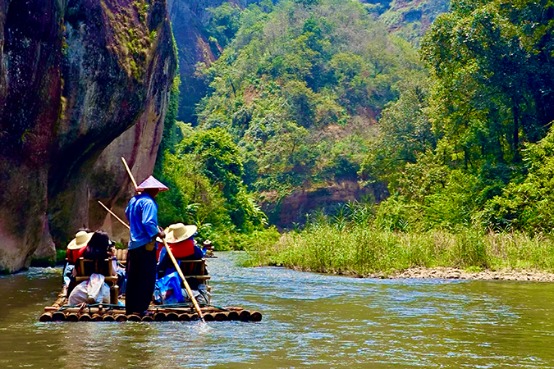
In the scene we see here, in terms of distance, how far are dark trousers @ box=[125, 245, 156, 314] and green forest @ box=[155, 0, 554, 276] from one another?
42.6 feet

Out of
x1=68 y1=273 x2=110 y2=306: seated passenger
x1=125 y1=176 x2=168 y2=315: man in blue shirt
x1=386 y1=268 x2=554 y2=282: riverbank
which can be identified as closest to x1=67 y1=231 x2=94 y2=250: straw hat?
x1=68 y1=273 x2=110 y2=306: seated passenger

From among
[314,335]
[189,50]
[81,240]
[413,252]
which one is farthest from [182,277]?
[189,50]

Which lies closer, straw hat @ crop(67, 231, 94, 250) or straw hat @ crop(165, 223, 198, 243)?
straw hat @ crop(165, 223, 198, 243)

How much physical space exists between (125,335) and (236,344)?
1479mm

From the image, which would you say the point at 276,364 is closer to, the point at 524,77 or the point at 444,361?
the point at 444,361

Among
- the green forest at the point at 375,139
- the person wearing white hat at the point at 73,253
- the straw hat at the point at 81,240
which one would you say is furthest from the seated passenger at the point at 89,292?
the green forest at the point at 375,139

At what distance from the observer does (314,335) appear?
12.4 m

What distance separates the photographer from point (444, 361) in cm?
1028

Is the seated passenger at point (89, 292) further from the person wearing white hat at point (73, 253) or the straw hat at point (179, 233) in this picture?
the straw hat at point (179, 233)

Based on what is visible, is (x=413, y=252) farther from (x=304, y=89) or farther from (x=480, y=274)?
(x=304, y=89)

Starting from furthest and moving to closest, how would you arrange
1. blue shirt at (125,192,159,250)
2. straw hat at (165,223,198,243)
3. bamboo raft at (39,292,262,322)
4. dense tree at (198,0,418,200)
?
1. dense tree at (198,0,418,200)
2. straw hat at (165,223,198,243)
3. blue shirt at (125,192,159,250)
4. bamboo raft at (39,292,262,322)

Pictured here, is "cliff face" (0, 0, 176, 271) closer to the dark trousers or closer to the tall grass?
the tall grass

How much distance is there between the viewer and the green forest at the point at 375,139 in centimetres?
2769

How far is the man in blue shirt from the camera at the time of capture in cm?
1278
